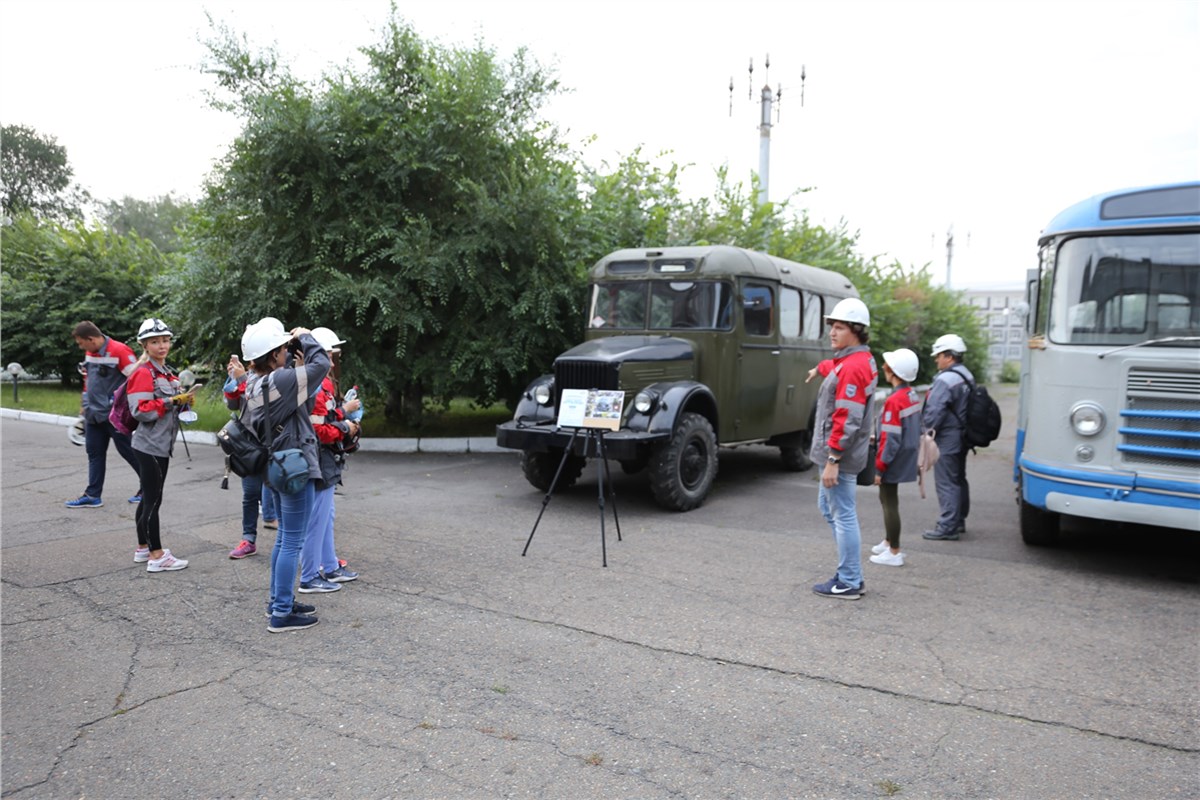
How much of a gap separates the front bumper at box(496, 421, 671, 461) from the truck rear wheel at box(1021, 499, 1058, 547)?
3135mm

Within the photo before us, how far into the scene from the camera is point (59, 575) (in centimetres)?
588

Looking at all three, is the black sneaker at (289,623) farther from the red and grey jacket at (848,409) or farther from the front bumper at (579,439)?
the red and grey jacket at (848,409)

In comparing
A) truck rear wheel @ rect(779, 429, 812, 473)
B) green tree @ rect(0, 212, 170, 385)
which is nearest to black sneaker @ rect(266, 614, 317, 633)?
truck rear wheel @ rect(779, 429, 812, 473)

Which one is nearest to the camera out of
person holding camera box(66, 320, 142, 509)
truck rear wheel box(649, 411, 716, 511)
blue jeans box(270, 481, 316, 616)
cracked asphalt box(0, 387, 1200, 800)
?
cracked asphalt box(0, 387, 1200, 800)

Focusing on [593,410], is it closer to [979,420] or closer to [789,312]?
[979,420]

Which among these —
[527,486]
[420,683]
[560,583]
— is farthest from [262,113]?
[420,683]

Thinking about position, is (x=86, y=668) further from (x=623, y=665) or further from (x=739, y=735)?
(x=739, y=735)

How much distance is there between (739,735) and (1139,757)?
166 centimetres

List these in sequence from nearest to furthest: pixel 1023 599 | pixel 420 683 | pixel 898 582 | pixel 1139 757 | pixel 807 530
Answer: pixel 1139 757 < pixel 420 683 < pixel 1023 599 < pixel 898 582 < pixel 807 530

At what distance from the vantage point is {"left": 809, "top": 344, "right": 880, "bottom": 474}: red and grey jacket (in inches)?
210

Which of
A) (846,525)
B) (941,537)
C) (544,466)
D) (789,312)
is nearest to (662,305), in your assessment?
(789,312)

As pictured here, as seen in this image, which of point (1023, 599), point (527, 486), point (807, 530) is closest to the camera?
point (1023, 599)

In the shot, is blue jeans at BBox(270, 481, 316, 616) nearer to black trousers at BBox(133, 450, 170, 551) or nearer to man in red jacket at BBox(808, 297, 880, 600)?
black trousers at BBox(133, 450, 170, 551)

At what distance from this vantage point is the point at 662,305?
31.1ft
